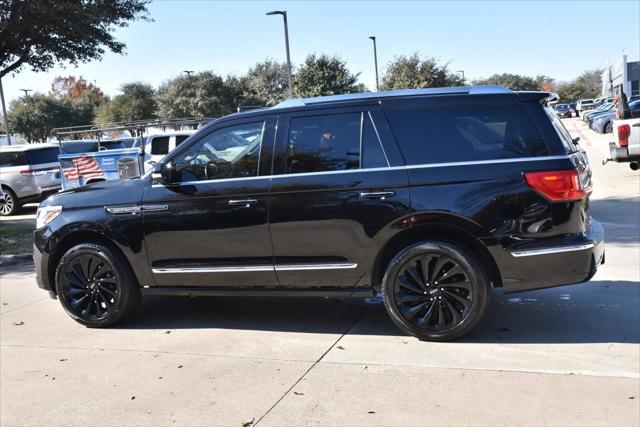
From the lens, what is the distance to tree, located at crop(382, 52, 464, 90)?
156 ft

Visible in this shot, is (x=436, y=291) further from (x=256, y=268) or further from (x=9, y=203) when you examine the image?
(x=9, y=203)

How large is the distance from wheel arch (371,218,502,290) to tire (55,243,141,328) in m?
2.32

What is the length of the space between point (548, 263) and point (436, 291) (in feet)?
2.85

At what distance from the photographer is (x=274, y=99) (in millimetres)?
46688

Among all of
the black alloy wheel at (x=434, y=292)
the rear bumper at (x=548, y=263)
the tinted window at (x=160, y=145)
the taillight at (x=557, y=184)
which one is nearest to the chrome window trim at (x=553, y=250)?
the rear bumper at (x=548, y=263)

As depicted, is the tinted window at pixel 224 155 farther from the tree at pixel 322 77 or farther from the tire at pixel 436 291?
the tree at pixel 322 77

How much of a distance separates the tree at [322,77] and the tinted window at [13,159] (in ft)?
78.1

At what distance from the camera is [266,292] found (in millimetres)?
5125

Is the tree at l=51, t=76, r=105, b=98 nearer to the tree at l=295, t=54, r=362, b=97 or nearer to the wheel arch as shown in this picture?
the tree at l=295, t=54, r=362, b=97

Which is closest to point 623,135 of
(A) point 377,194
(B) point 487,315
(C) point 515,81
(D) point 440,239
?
(B) point 487,315

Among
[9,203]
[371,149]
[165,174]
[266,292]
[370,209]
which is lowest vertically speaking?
[266,292]

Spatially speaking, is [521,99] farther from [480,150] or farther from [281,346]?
[281,346]

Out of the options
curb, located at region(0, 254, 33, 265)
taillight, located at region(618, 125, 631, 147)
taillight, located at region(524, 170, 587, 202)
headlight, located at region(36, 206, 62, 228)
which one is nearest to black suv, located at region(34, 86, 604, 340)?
taillight, located at region(524, 170, 587, 202)

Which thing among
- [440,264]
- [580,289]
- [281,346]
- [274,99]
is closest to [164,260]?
[281,346]
